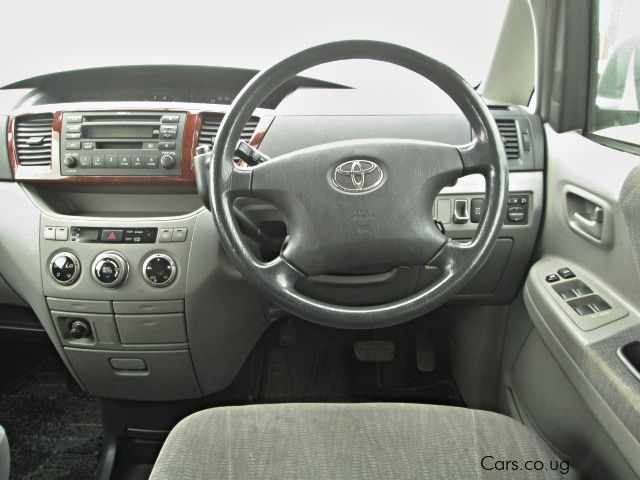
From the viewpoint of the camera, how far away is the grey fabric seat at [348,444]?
3.17ft

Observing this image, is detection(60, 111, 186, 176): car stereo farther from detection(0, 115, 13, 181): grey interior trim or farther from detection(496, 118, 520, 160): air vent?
detection(496, 118, 520, 160): air vent

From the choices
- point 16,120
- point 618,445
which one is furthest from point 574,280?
point 16,120

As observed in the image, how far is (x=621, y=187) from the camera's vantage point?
1.15 m

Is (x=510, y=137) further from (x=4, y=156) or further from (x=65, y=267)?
(x=4, y=156)

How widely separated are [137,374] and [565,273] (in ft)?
3.62

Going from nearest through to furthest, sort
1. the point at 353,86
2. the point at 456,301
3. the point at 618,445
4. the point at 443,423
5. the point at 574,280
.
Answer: the point at 618,445 → the point at 443,423 → the point at 574,280 → the point at 353,86 → the point at 456,301

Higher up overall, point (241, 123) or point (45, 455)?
point (241, 123)

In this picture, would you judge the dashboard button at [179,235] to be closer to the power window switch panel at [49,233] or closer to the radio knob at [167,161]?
the radio knob at [167,161]

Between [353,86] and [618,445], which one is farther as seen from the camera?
[353,86]

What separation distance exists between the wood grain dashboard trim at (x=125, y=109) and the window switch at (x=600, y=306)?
2.74 ft

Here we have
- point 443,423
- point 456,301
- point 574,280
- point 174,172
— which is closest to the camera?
point 443,423

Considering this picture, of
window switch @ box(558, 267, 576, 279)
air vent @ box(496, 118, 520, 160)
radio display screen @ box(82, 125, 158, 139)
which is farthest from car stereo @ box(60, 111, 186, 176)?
window switch @ box(558, 267, 576, 279)

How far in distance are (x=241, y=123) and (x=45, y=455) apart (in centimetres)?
132

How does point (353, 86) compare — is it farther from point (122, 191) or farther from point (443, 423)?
point (443, 423)
